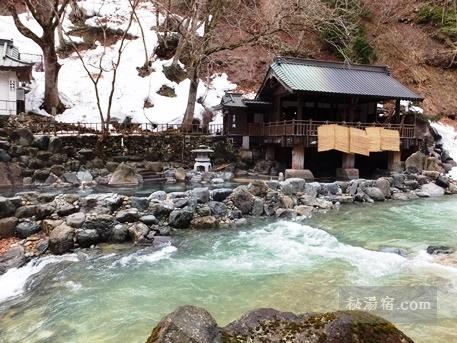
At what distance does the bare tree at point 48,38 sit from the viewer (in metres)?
20.7

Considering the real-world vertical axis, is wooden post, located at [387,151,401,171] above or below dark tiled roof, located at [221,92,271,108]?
below

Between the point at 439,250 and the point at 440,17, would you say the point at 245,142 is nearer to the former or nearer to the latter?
the point at 439,250

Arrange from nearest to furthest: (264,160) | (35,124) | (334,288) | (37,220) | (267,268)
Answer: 1. (334,288)
2. (267,268)
3. (37,220)
4. (35,124)
5. (264,160)

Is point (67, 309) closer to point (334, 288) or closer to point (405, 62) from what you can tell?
point (334, 288)

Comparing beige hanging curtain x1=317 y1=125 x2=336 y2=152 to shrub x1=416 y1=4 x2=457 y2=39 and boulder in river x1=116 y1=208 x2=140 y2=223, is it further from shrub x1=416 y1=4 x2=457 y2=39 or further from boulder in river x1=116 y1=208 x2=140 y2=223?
shrub x1=416 y1=4 x2=457 y2=39

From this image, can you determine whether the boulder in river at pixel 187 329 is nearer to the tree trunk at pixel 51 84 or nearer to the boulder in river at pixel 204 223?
the boulder in river at pixel 204 223

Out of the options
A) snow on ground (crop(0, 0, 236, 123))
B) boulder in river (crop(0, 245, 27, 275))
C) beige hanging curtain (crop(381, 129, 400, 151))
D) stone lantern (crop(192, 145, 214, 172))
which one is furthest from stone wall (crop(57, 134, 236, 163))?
boulder in river (crop(0, 245, 27, 275))

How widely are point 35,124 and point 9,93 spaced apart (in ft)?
14.2

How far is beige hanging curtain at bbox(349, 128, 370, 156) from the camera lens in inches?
698

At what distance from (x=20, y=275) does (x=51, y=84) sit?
18.8m

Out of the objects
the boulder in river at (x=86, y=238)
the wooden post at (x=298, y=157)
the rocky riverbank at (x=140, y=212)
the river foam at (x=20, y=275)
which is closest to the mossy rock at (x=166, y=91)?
the wooden post at (x=298, y=157)

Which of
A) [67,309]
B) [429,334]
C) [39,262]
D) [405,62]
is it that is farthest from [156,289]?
[405,62]

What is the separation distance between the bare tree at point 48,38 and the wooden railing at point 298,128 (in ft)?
41.8

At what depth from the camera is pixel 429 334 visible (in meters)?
4.98
